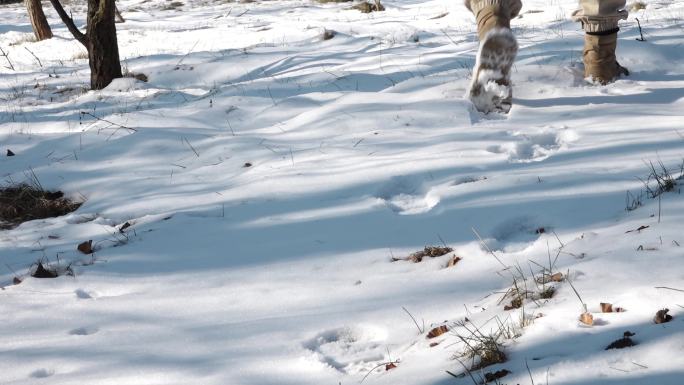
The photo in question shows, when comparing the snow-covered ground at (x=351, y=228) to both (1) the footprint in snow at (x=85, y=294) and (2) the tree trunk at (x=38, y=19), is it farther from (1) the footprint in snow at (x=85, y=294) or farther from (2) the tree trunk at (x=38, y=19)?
(2) the tree trunk at (x=38, y=19)

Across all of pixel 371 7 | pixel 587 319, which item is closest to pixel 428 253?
pixel 587 319

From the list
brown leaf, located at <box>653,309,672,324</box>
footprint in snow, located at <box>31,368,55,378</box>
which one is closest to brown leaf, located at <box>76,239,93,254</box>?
footprint in snow, located at <box>31,368,55,378</box>

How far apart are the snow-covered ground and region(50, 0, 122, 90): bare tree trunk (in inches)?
33.2

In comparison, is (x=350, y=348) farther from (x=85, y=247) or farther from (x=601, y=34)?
(x=601, y=34)

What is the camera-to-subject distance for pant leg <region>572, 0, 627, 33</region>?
4805 millimetres

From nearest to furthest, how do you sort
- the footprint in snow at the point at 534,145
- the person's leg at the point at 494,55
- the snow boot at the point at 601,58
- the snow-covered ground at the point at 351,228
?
1. the snow-covered ground at the point at 351,228
2. the footprint in snow at the point at 534,145
3. the person's leg at the point at 494,55
4. the snow boot at the point at 601,58

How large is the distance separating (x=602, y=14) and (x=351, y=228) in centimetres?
282

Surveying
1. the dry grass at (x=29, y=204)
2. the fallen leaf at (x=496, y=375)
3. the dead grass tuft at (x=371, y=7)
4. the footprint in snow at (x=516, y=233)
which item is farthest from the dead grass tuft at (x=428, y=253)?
the dead grass tuft at (x=371, y=7)

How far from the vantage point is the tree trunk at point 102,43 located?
294 inches

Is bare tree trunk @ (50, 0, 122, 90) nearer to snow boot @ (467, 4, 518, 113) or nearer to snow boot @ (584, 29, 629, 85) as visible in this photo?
snow boot @ (467, 4, 518, 113)

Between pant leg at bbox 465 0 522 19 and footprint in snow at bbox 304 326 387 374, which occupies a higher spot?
pant leg at bbox 465 0 522 19

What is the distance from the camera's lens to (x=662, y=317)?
1.94 m

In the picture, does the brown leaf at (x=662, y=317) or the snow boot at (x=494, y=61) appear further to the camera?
the snow boot at (x=494, y=61)

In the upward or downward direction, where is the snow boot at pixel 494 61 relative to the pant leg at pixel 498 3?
downward
